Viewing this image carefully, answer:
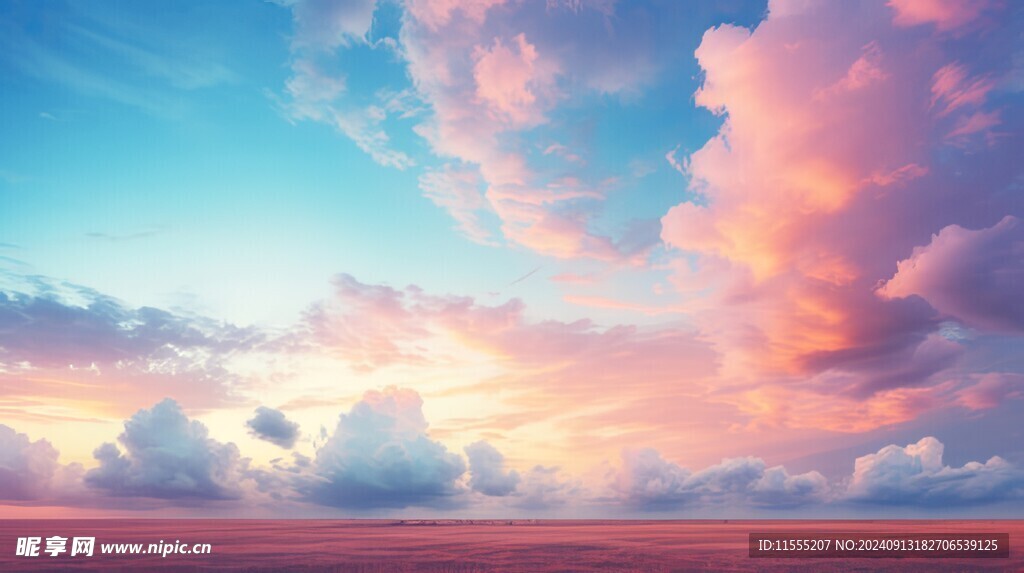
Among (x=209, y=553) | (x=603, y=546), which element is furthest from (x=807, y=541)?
(x=209, y=553)

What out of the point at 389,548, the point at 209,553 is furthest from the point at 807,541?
the point at 209,553

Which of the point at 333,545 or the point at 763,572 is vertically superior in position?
A: the point at 763,572

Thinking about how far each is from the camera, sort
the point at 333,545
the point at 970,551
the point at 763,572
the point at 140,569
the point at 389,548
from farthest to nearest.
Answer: the point at 333,545
the point at 389,548
the point at 970,551
the point at 140,569
the point at 763,572

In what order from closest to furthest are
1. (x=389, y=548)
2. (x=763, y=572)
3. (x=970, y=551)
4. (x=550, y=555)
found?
(x=763, y=572) < (x=550, y=555) < (x=970, y=551) < (x=389, y=548)

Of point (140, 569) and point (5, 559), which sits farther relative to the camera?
point (5, 559)

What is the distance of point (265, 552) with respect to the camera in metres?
86.5

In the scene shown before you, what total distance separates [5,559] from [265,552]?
99.3 feet

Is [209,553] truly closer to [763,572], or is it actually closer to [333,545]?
[333,545]

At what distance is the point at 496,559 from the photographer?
74.4 metres

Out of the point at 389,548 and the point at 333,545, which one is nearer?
the point at 389,548

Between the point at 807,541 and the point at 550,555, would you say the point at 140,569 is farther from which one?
the point at 807,541

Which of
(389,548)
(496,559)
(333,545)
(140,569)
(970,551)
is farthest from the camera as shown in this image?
(333,545)

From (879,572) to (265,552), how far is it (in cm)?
7561

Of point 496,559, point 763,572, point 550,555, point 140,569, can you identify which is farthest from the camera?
point 550,555
